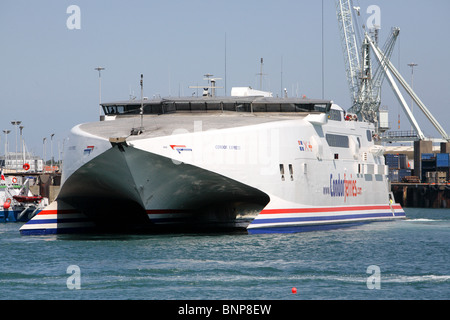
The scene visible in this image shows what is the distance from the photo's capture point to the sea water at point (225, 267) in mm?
26062

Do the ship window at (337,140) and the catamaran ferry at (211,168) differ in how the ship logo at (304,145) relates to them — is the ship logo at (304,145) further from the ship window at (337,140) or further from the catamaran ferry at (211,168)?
the ship window at (337,140)

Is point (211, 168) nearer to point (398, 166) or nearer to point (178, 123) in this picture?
point (178, 123)

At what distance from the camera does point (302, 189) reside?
4441 centimetres

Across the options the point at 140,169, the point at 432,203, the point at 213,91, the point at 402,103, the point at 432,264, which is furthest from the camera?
the point at 402,103

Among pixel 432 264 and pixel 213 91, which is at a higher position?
pixel 213 91

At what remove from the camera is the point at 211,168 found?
3953 centimetres

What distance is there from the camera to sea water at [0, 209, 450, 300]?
26.1 meters

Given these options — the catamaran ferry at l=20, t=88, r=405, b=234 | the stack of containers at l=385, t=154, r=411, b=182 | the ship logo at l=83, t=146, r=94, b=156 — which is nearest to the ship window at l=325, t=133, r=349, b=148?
the catamaran ferry at l=20, t=88, r=405, b=234

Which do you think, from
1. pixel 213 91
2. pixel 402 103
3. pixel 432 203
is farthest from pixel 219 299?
pixel 402 103

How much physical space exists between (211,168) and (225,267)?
928cm

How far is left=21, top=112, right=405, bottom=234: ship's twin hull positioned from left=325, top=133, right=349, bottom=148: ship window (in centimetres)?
48

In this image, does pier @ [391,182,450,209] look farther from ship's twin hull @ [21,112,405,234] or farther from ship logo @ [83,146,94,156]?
ship logo @ [83,146,94,156]
